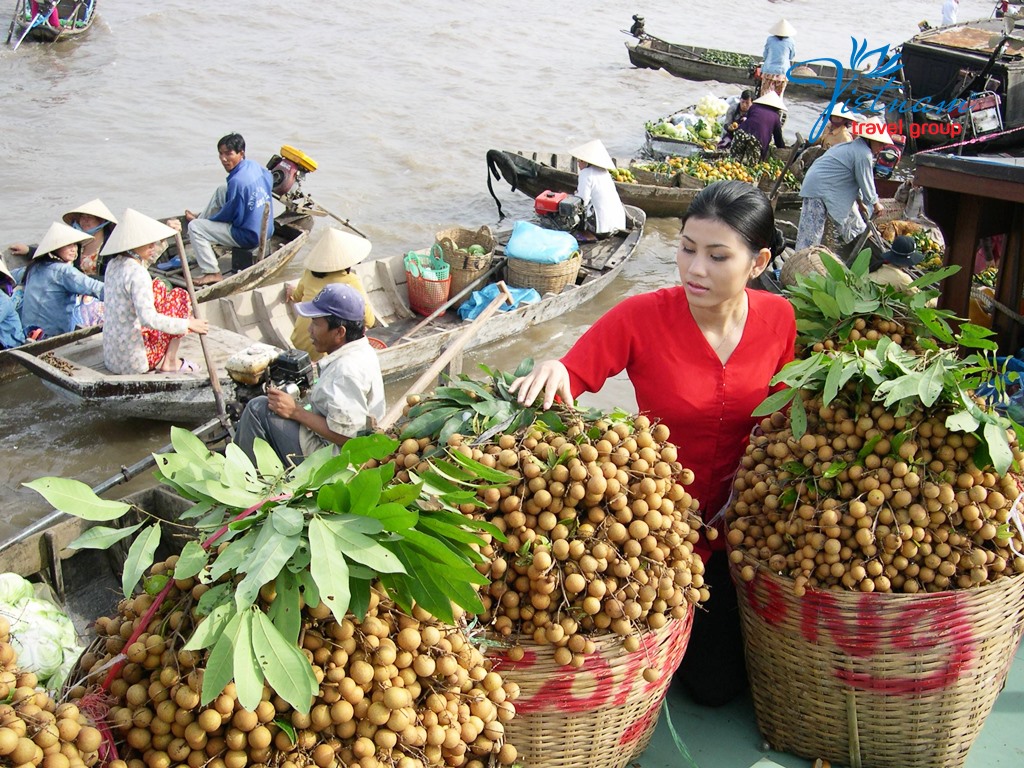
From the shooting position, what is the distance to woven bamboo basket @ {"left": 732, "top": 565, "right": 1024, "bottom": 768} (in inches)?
88.2

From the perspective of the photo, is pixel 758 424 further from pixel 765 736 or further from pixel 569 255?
pixel 569 255

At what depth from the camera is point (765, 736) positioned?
2594 millimetres

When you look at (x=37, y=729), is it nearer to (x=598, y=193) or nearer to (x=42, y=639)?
(x=42, y=639)

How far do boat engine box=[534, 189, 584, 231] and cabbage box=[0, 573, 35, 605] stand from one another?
23.7ft

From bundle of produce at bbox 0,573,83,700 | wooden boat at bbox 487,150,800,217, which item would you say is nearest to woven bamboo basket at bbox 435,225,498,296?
A: wooden boat at bbox 487,150,800,217

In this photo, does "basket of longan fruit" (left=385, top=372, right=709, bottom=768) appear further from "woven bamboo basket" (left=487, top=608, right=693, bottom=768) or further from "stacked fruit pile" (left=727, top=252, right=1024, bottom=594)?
"stacked fruit pile" (left=727, top=252, right=1024, bottom=594)

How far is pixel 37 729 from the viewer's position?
141 cm

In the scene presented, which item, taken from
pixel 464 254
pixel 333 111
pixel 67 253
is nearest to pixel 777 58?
pixel 333 111

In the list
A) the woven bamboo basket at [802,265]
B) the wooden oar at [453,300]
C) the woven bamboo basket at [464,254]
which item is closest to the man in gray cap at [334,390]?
the woven bamboo basket at [802,265]

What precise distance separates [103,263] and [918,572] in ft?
21.8

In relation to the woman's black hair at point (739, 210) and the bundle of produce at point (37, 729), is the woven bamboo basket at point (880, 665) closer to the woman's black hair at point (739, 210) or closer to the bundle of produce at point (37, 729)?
the woman's black hair at point (739, 210)

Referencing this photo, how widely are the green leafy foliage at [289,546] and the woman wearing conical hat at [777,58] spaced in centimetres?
1359

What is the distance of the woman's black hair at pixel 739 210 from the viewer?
2500 millimetres

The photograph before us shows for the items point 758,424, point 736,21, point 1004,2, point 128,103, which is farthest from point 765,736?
point 736,21
